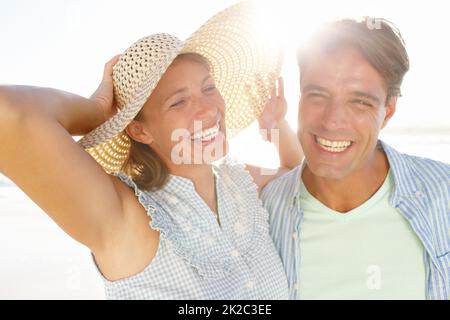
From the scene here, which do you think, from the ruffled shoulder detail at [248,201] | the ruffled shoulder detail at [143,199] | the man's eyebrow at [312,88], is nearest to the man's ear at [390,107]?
the man's eyebrow at [312,88]

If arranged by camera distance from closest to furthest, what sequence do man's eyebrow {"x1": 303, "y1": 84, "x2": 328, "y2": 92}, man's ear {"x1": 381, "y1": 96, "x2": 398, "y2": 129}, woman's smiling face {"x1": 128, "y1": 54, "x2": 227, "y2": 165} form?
woman's smiling face {"x1": 128, "y1": 54, "x2": 227, "y2": 165}
man's eyebrow {"x1": 303, "y1": 84, "x2": 328, "y2": 92}
man's ear {"x1": 381, "y1": 96, "x2": 398, "y2": 129}

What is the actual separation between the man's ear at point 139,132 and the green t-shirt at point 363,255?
931 mm

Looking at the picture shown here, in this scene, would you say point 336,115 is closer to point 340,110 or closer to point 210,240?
point 340,110

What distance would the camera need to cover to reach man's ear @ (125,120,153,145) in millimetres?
2588

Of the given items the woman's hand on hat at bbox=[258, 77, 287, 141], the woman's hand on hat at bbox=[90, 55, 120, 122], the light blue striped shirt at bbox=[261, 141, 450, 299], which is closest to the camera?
the woman's hand on hat at bbox=[90, 55, 120, 122]

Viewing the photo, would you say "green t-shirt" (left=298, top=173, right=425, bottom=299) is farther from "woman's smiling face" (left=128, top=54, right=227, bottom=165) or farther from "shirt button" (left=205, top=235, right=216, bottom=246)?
"woman's smiling face" (left=128, top=54, right=227, bottom=165)

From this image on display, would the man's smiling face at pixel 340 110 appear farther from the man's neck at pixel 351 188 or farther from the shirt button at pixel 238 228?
the shirt button at pixel 238 228

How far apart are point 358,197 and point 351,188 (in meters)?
0.06

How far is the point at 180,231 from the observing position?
7.81 feet

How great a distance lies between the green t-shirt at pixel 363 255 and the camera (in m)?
2.62

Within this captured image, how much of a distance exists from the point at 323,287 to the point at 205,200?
731 mm

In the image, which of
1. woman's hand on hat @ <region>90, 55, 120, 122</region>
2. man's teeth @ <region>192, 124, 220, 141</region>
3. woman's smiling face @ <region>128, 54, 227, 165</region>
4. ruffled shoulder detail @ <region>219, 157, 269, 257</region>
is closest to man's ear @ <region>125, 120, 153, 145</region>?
woman's smiling face @ <region>128, 54, 227, 165</region>

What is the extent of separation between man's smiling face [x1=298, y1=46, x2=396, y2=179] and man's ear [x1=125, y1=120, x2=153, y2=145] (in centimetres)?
82
